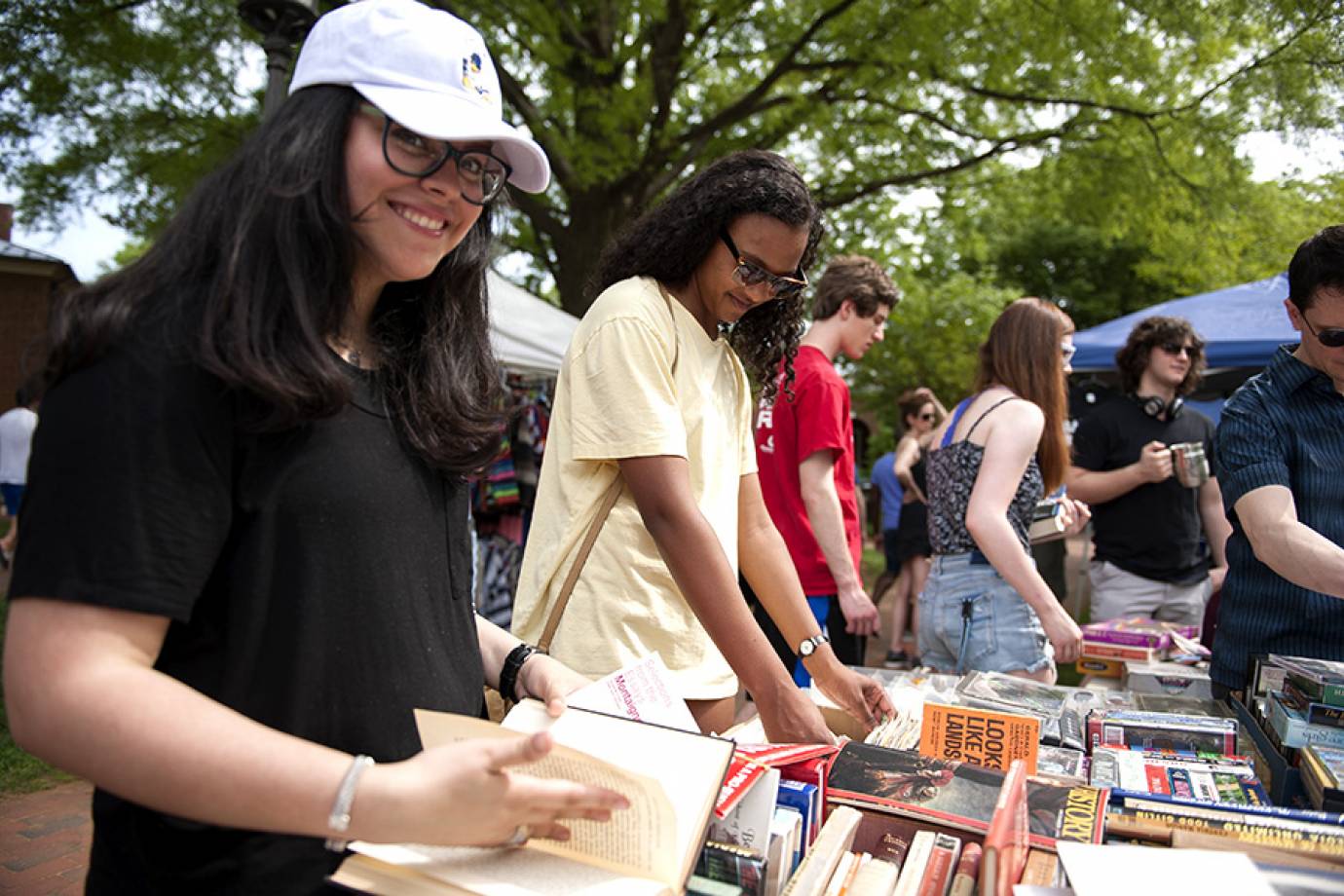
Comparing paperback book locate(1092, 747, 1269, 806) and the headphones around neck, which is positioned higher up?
the headphones around neck

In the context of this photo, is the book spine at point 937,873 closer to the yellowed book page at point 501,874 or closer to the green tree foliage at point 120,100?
the yellowed book page at point 501,874

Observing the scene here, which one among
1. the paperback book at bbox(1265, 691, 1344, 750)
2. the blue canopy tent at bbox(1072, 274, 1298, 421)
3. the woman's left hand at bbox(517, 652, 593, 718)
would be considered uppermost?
the blue canopy tent at bbox(1072, 274, 1298, 421)

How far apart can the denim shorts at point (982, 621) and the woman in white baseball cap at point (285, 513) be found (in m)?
2.05

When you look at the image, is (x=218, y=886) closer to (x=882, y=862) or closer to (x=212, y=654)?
(x=212, y=654)

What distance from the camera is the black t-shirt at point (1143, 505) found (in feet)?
13.8

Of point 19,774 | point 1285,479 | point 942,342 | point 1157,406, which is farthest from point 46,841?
point 942,342

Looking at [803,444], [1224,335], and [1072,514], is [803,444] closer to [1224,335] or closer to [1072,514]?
[1072,514]

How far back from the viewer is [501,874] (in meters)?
0.96

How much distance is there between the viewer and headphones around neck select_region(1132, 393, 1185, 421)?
172 inches

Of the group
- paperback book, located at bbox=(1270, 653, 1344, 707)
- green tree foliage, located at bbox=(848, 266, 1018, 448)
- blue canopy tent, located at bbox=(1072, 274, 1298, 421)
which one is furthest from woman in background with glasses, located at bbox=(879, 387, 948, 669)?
green tree foliage, located at bbox=(848, 266, 1018, 448)

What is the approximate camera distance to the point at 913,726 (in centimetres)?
193

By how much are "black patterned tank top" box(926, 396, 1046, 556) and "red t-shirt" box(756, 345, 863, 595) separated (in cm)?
44

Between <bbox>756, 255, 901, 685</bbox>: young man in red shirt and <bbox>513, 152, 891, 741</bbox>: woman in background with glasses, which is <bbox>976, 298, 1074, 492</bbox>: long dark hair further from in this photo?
<bbox>513, 152, 891, 741</bbox>: woman in background with glasses

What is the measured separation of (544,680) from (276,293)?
0.64 metres
